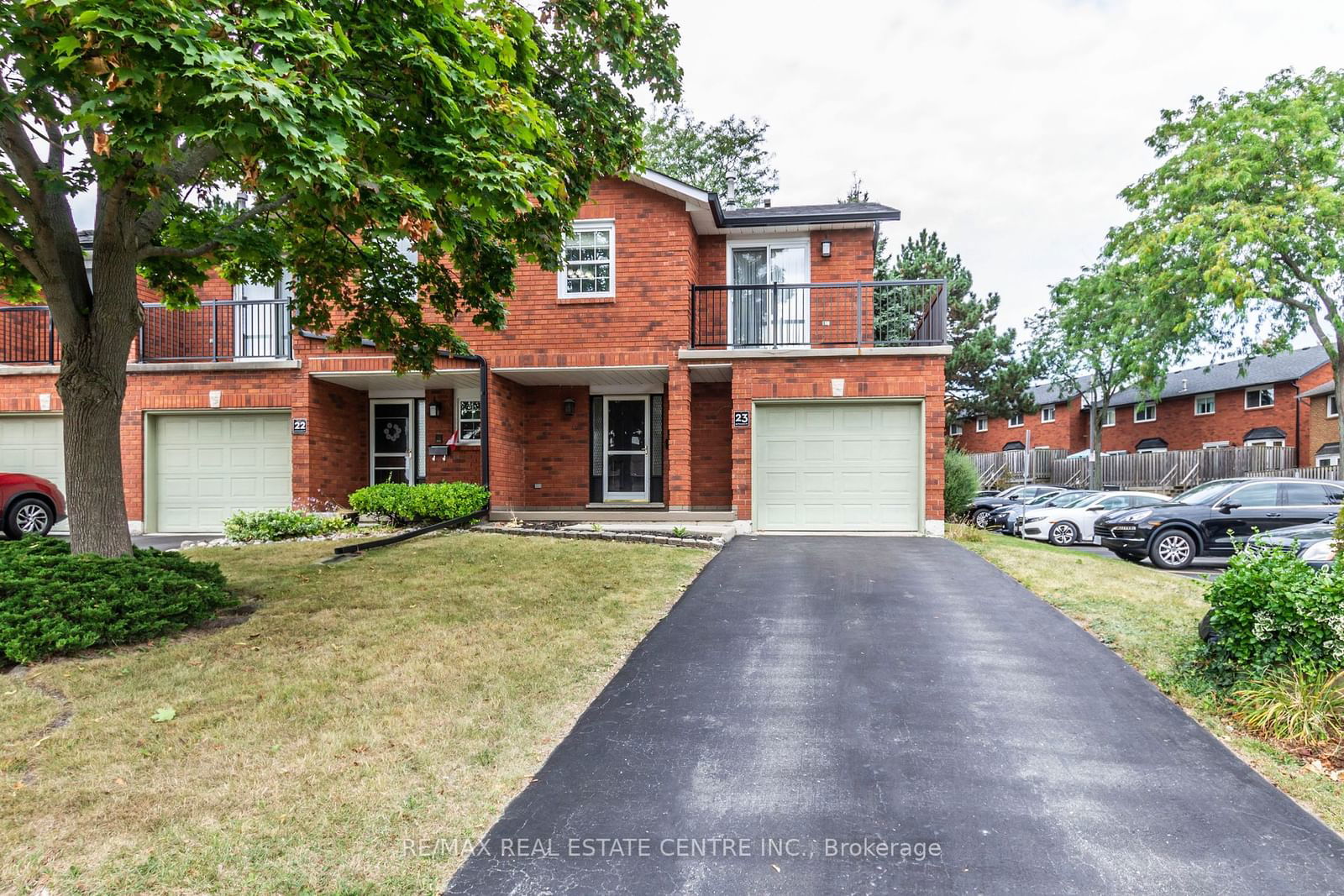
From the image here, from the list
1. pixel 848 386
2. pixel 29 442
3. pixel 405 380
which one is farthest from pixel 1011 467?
pixel 29 442

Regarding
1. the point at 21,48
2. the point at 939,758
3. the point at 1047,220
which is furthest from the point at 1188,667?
the point at 1047,220

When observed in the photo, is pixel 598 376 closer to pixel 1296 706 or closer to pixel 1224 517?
pixel 1296 706

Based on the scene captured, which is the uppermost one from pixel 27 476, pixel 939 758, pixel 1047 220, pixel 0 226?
pixel 1047 220

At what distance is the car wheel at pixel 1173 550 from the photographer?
37.3ft

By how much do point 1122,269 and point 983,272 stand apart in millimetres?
6839

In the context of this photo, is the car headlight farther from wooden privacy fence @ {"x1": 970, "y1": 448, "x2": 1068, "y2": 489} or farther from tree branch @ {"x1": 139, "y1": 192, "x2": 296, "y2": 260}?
wooden privacy fence @ {"x1": 970, "y1": 448, "x2": 1068, "y2": 489}

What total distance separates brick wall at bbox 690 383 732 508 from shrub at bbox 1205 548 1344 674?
904 cm

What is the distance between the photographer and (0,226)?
561cm

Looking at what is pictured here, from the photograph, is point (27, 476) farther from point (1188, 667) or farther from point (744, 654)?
point (1188, 667)

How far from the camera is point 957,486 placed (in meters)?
14.2

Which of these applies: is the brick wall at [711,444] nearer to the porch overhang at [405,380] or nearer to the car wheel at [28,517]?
the porch overhang at [405,380]

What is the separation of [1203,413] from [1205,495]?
24.7 meters

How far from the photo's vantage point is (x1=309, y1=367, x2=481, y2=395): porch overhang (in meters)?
12.3

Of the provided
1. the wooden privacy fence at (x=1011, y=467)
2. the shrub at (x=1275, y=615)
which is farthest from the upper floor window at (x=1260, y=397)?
the shrub at (x=1275, y=615)
